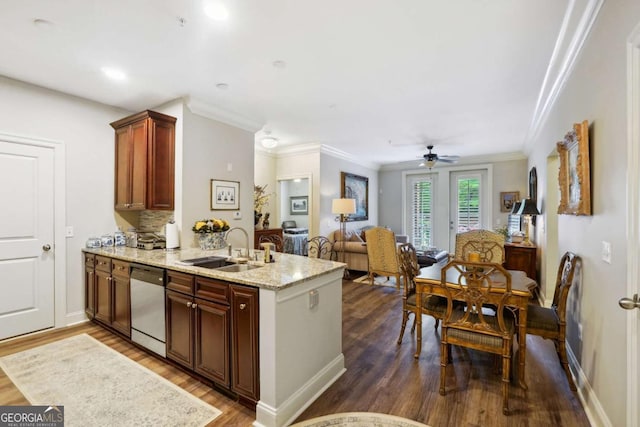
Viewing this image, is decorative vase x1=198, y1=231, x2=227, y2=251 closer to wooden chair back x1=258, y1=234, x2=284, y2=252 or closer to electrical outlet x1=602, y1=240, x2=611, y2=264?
wooden chair back x1=258, y1=234, x2=284, y2=252

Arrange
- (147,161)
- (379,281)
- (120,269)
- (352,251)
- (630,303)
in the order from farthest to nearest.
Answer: (352,251) → (379,281) → (147,161) → (120,269) → (630,303)

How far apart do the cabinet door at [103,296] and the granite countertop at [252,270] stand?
0.87 ft

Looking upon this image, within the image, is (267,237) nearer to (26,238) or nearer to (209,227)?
(209,227)

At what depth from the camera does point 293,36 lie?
2.35 metres

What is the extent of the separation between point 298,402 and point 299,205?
266 inches

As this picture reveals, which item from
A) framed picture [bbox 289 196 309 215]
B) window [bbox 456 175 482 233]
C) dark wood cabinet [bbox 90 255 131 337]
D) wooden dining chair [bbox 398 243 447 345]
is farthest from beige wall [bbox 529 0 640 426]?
framed picture [bbox 289 196 309 215]

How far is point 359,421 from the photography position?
187 cm

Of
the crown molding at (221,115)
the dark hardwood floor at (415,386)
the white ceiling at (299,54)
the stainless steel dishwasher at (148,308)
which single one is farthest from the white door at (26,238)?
the crown molding at (221,115)

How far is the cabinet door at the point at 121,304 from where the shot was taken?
290 cm

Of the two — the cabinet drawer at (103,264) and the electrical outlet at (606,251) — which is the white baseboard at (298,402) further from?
the cabinet drawer at (103,264)

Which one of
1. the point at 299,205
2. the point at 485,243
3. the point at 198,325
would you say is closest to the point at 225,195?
the point at 198,325

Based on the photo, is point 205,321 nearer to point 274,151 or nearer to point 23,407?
point 23,407

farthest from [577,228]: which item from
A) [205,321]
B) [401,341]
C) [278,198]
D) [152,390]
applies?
[278,198]

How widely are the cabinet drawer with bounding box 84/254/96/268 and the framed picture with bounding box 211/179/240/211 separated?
1.45 metres
